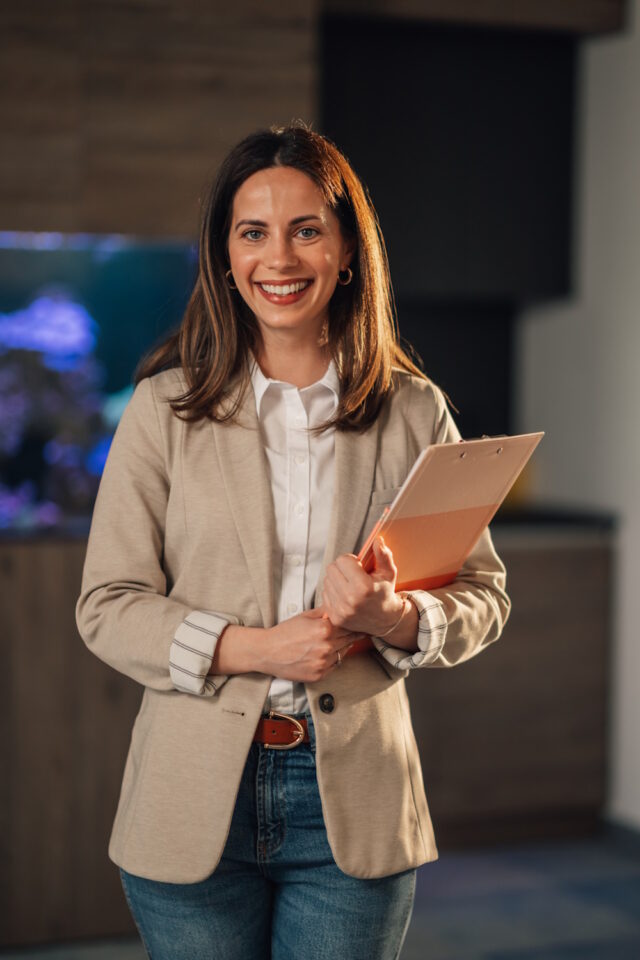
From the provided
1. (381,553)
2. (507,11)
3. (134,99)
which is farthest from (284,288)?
(507,11)

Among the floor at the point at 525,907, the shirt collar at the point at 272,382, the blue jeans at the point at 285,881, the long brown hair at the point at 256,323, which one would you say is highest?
the long brown hair at the point at 256,323

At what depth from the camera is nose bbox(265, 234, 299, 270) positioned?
1269 millimetres

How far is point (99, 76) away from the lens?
9.90 feet

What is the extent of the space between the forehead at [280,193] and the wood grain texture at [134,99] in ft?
5.83

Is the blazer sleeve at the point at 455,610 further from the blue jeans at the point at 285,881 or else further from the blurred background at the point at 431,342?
the blurred background at the point at 431,342

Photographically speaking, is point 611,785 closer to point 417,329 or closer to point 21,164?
point 417,329

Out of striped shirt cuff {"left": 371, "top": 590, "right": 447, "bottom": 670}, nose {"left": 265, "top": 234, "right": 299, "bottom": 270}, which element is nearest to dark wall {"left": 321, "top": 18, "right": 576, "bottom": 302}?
nose {"left": 265, "top": 234, "right": 299, "bottom": 270}

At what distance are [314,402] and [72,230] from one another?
1.89m

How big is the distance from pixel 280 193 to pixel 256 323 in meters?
0.18

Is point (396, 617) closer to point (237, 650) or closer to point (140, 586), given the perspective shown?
point (237, 650)

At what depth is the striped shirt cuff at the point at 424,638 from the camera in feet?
4.07

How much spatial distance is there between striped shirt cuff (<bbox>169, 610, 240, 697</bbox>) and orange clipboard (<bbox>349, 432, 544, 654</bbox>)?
16cm

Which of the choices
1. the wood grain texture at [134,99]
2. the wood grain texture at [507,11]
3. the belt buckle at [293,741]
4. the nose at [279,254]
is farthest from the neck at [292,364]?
the wood grain texture at [507,11]

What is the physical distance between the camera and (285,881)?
4.22 feet
